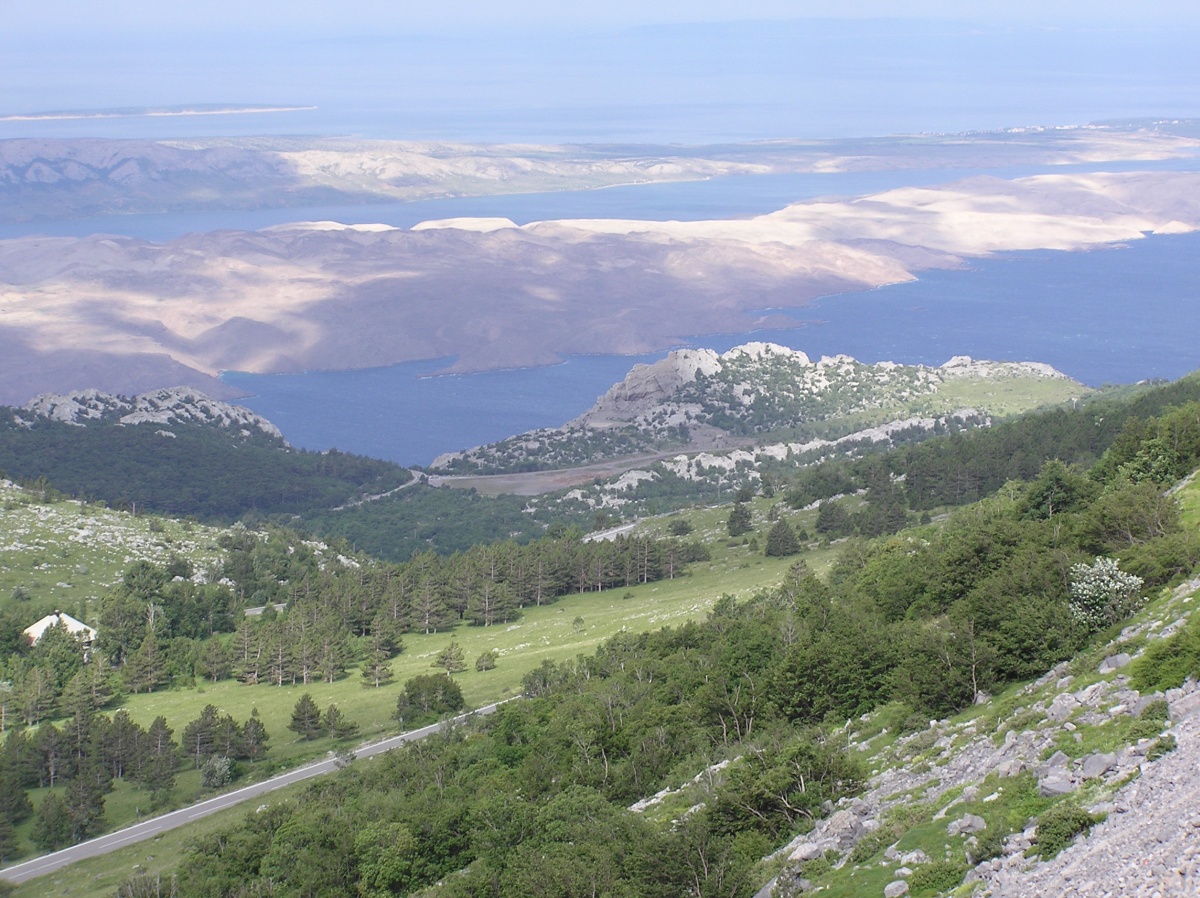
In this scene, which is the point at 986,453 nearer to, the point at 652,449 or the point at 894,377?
the point at 652,449

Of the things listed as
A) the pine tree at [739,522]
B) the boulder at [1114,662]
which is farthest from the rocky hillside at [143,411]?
the boulder at [1114,662]

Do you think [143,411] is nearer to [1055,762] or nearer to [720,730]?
[720,730]

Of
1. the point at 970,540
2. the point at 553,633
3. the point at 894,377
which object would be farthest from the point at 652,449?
the point at 970,540

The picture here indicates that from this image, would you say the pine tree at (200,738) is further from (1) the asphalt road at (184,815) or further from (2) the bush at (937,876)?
(2) the bush at (937,876)

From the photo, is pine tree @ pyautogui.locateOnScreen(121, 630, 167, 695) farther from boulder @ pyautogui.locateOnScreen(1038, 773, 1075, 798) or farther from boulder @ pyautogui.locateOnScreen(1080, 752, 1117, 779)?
boulder @ pyautogui.locateOnScreen(1080, 752, 1117, 779)

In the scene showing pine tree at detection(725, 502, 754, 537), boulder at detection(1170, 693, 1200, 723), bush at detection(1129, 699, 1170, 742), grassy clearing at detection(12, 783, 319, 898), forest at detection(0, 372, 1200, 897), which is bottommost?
pine tree at detection(725, 502, 754, 537)

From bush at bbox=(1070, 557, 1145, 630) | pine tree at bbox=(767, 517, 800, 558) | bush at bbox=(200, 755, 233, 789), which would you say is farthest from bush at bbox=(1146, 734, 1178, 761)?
pine tree at bbox=(767, 517, 800, 558)

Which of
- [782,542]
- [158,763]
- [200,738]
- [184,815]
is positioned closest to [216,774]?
[158,763]
